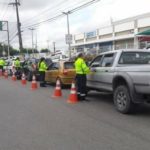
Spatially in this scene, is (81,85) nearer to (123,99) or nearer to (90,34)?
(123,99)

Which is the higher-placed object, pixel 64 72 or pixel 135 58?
pixel 135 58

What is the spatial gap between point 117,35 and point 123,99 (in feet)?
186

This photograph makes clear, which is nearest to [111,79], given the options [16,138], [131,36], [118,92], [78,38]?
[118,92]

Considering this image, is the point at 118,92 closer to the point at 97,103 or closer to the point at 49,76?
the point at 97,103

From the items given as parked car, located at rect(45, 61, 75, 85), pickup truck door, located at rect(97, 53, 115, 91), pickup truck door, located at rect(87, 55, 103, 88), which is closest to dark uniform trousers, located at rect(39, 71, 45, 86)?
parked car, located at rect(45, 61, 75, 85)

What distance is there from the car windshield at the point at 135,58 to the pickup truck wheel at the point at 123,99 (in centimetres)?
111

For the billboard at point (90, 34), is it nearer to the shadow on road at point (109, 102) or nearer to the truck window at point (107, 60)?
the shadow on road at point (109, 102)

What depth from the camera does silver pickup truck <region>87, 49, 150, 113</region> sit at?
907cm

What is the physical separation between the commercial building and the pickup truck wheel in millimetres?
41549

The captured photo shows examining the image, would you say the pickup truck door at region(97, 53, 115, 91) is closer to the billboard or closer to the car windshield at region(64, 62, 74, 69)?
the car windshield at region(64, 62, 74, 69)

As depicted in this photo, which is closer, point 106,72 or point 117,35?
point 106,72

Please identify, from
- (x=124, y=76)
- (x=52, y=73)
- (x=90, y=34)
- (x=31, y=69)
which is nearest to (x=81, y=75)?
(x=124, y=76)

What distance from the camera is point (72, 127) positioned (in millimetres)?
8156

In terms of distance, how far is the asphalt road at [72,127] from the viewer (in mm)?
6621
